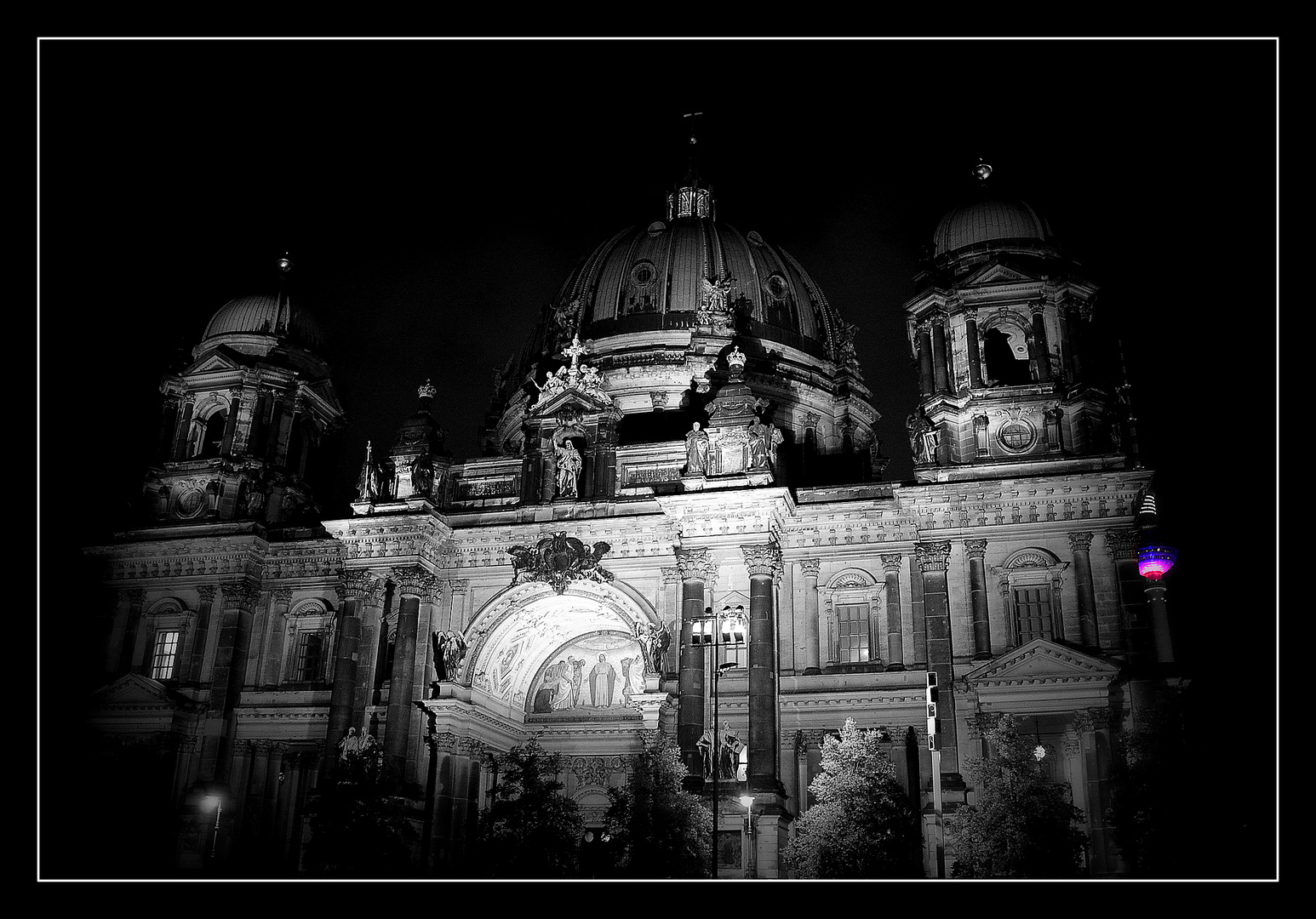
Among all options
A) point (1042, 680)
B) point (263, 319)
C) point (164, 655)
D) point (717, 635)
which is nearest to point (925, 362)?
point (1042, 680)

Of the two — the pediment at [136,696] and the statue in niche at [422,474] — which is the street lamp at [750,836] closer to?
the statue in niche at [422,474]

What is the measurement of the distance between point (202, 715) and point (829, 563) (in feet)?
77.2

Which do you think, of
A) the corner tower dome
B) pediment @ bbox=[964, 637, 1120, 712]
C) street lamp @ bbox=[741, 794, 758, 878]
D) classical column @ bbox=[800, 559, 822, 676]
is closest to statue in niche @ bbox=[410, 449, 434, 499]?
the corner tower dome

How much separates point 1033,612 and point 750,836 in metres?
11.6

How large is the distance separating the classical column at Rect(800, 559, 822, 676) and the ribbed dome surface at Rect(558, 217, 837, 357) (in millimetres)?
17129

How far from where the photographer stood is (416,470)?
43219 millimetres

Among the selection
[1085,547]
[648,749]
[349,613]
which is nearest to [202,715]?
[349,613]

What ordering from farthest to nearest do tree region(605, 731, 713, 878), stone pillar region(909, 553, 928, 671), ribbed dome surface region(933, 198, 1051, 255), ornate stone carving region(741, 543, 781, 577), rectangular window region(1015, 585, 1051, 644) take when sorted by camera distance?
ribbed dome surface region(933, 198, 1051, 255) → ornate stone carving region(741, 543, 781, 577) → stone pillar region(909, 553, 928, 671) → rectangular window region(1015, 585, 1051, 644) → tree region(605, 731, 713, 878)

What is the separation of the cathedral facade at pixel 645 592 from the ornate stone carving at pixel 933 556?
89 millimetres

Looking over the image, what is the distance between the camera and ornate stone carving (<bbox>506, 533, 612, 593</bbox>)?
132 ft

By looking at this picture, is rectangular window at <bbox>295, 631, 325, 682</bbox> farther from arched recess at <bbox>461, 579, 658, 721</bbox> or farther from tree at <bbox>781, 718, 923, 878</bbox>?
tree at <bbox>781, 718, 923, 878</bbox>

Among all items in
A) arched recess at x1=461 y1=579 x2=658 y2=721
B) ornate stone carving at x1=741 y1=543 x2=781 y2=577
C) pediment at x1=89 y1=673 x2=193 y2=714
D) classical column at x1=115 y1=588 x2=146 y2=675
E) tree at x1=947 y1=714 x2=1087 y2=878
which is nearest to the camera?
tree at x1=947 y1=714 x2=1087 y2=878

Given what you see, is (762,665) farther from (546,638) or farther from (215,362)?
(215,362)

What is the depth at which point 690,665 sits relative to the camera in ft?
121
